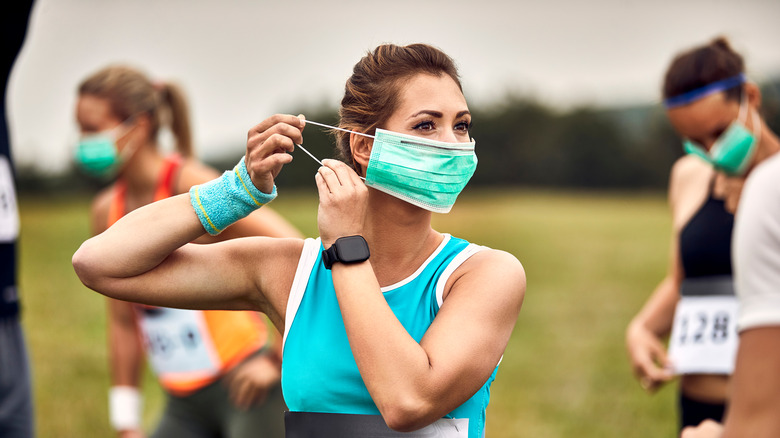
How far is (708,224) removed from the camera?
151 inches

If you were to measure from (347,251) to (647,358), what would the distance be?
100.0 inches

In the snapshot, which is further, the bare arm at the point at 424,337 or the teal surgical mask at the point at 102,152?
the teal surgical mask at the point at 102,152

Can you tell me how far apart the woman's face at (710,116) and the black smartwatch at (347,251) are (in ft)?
8.02

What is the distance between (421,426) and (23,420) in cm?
240

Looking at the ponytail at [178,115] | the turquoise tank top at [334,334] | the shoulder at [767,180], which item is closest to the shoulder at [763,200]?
the shoulder at [767,180]

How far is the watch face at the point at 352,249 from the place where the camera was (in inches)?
82.2

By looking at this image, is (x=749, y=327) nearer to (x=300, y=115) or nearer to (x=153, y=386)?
(x=300, y=115)

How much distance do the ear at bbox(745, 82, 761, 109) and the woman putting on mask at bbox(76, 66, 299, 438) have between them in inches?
94.9

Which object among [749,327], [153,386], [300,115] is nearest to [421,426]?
[749,327]

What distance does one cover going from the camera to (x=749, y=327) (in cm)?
169

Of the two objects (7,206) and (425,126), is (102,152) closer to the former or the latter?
(7,206)

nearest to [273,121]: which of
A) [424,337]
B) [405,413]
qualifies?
[424,337]

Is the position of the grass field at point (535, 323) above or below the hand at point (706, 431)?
below

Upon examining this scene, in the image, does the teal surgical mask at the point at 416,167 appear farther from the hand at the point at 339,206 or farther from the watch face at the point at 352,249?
the watch face at the point at 352,249
